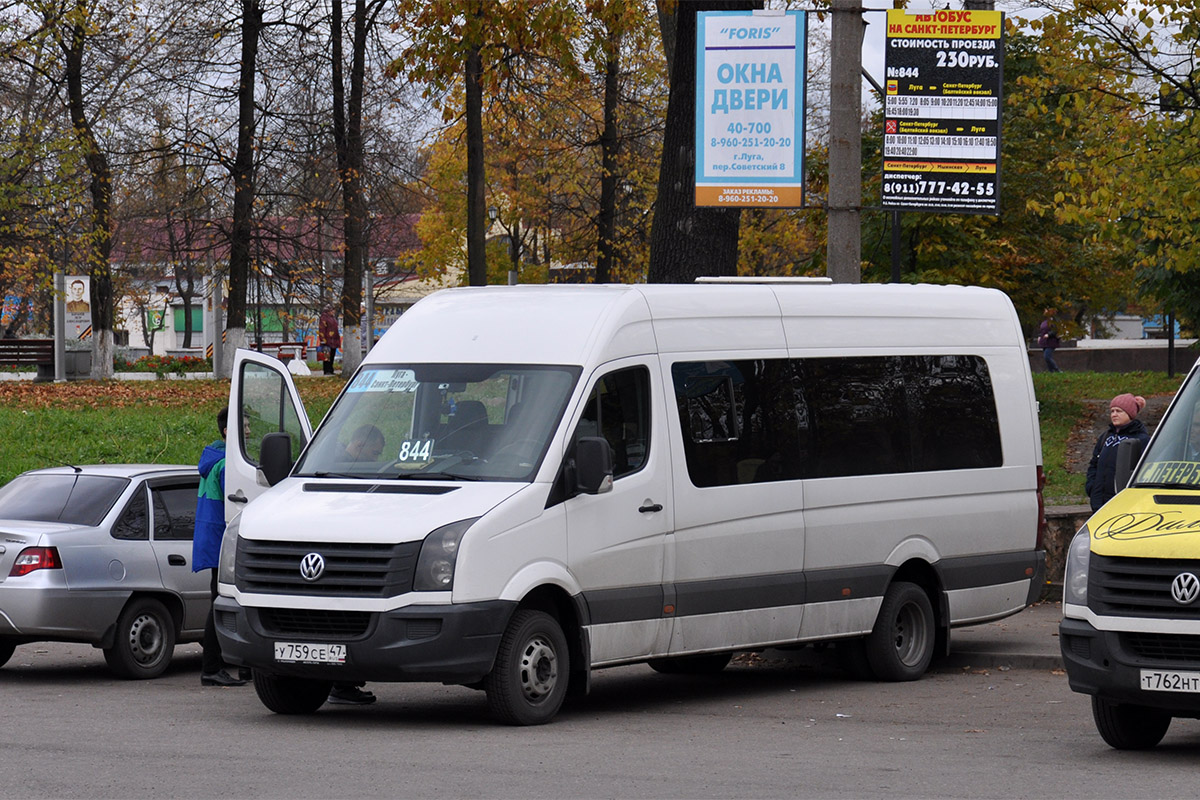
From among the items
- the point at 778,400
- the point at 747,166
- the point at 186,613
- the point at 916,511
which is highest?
the point at 747,166

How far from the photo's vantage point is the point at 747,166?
46.0 feet

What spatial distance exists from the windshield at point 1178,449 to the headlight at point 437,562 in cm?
347

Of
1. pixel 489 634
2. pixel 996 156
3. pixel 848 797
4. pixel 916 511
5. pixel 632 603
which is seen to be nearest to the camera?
pixel 848 797

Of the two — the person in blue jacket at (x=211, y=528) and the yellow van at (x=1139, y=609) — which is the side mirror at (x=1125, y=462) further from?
the person in blue jacket at (x=211, y=528)

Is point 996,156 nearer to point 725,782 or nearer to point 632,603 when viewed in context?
point 632,603

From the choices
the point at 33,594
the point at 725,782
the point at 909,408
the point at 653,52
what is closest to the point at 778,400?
the point at 909,408

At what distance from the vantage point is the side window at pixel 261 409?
36.4ft

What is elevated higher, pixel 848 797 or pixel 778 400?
pixel 778 400

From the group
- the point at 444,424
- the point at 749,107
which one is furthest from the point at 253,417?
the point at 749,107

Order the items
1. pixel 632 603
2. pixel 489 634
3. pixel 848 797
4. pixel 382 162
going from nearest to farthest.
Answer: pixel 848 797, pixel 489 634, pixel 632 603, pixel 382 162

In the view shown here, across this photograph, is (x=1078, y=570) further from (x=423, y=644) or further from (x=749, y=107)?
(x=749, y=107)

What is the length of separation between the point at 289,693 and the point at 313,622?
0.91 m

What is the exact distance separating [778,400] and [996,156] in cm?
391

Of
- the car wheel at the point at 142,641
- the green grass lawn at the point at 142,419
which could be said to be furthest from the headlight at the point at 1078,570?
the green grass lawn at the point at 142,419
